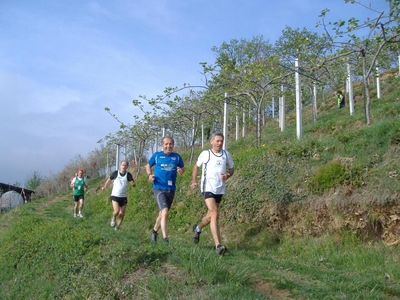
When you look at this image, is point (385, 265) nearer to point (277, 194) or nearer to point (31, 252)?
point (277, 194)

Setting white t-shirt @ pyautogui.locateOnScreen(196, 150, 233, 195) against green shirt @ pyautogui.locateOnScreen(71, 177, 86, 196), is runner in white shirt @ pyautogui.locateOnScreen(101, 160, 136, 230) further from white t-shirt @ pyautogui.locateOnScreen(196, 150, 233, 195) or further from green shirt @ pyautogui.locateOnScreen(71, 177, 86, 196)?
green shirt @ pyautogui.locateOnScreen(71, 177, 86, 196)

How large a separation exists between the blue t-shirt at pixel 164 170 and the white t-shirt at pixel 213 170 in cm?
67

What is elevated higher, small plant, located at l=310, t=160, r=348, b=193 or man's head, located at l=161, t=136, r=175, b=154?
man's head, located at l=161, t=136, r=175, b=154

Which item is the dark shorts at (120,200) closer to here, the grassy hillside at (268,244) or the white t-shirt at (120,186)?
the white t-shirt at (120,186)

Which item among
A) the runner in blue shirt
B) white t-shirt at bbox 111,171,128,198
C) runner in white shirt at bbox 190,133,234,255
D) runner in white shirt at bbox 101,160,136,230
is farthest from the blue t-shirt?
white t-shirt at bbox 111,171,128,198

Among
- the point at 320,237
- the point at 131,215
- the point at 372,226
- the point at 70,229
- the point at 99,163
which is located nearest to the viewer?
the point at 372,226

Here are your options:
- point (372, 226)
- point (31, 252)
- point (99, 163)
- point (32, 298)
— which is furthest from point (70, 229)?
point (99, 163)

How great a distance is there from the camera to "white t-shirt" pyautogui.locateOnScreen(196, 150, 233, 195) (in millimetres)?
6898

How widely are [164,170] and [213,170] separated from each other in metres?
0.97

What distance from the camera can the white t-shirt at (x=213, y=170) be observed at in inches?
272

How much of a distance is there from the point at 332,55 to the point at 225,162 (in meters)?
5.81

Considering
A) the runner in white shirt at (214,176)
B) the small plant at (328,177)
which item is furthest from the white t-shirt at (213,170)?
the small plant at (328,177)

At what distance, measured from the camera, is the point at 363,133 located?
905 centimetres

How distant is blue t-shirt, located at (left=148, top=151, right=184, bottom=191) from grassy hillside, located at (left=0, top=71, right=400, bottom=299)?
107cm
